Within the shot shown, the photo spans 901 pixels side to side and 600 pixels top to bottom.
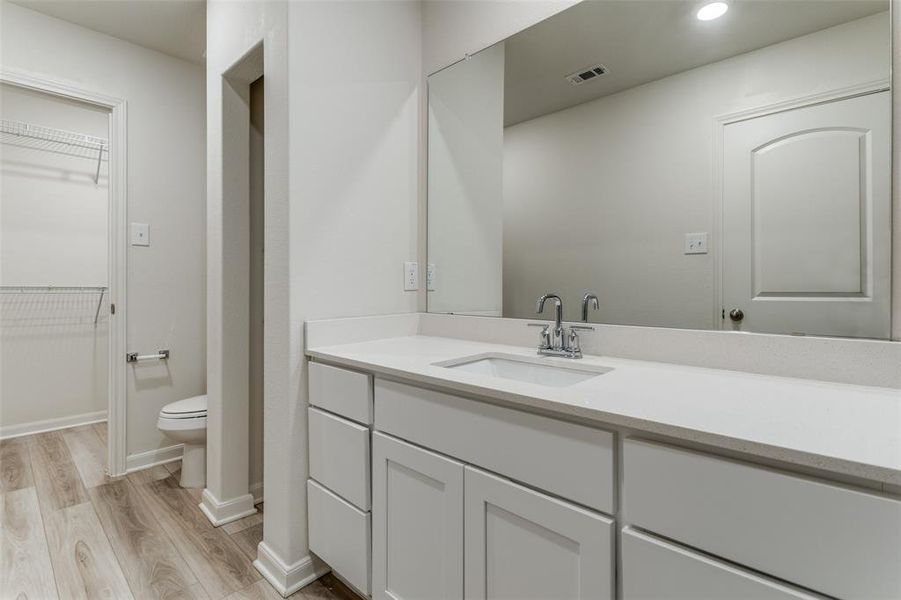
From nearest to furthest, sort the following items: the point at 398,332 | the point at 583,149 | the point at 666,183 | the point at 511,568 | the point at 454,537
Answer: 1. the point at 511,568
2. the point at 454,537
3. the point at 666,183
4. the point at 583,149
5. the point at 398,332

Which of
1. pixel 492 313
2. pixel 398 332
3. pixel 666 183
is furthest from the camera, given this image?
pixel 398 332

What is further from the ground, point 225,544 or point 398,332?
point 398,332

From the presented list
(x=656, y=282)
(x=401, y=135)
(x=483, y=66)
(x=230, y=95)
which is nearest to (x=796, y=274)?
(x=656, y=282)

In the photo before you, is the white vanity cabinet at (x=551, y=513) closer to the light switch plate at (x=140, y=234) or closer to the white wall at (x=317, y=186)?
the white wall at (x=317, y=186)

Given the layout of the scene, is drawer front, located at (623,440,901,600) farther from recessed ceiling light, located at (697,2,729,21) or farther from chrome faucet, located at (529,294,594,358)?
recessed ceiling light, located at (697,2,729,21)

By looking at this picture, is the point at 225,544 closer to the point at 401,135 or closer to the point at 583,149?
the point at 401,135

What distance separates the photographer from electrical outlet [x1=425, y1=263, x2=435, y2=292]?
1.88 meters

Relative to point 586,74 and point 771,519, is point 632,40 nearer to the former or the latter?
point 586,74

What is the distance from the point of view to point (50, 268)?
3115 mm

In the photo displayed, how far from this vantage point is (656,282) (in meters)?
1.30

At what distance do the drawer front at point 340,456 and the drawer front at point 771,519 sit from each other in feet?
2.62

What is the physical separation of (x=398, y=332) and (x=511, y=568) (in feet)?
3.38

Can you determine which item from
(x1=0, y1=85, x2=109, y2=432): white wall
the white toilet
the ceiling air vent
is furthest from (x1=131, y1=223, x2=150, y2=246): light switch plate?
the ceiling air vent

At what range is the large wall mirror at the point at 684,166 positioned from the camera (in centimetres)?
102
